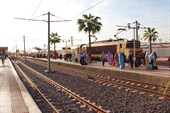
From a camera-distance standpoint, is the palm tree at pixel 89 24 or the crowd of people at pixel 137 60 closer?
the crowd of people at pixel 137 60

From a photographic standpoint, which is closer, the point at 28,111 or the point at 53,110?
the point at 28,111

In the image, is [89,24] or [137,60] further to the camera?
[89,24]

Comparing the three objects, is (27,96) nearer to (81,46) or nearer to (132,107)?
(132,107)

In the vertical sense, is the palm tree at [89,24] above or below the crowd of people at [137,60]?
above

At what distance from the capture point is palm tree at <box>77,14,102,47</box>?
1871 inches

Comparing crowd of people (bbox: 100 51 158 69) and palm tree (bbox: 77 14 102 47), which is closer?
crowd of people (bbox: 100 51 158 69)

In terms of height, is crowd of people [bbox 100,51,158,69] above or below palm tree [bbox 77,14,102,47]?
below

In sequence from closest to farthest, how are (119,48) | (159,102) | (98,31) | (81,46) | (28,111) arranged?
(28,111)
(159,102)
(119,48)
(98,31)
(81,46)

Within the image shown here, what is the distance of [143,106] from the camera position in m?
11.2

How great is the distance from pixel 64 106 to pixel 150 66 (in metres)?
13.9

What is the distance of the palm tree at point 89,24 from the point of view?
4753 cm

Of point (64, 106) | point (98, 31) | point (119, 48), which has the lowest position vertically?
point (64, 106)

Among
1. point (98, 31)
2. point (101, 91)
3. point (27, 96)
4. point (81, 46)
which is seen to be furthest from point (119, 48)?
point (27, 96)

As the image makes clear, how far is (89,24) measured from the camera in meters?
47.5
